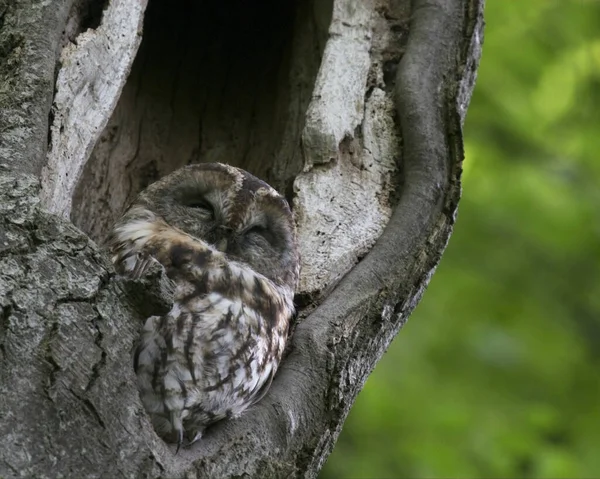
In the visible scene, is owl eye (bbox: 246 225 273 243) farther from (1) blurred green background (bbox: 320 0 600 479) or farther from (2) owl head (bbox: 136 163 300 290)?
(1) blurred green background (bbox: 320 0 600 479)

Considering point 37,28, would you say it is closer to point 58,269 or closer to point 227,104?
point 58,269

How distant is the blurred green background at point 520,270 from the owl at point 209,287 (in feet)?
8.05

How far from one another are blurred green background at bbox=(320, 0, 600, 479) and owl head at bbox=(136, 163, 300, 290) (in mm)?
2416

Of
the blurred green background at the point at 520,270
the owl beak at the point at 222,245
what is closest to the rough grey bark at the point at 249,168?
the owl beak at the point at 222,245

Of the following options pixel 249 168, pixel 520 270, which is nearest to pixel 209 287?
pixel 249 168

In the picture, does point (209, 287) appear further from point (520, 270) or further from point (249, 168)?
point (520, 270)

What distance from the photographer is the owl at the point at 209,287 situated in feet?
6.88

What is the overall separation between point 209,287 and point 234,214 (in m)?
0.37

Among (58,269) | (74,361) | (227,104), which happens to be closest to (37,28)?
(58,269)

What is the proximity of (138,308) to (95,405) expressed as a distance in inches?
8.5

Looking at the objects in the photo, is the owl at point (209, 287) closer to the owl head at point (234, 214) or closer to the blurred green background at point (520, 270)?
the owl head at point (234, 214)

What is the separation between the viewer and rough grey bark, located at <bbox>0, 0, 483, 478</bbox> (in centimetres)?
169

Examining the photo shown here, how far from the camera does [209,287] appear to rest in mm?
2309

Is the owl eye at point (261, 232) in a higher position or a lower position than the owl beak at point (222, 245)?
higher
